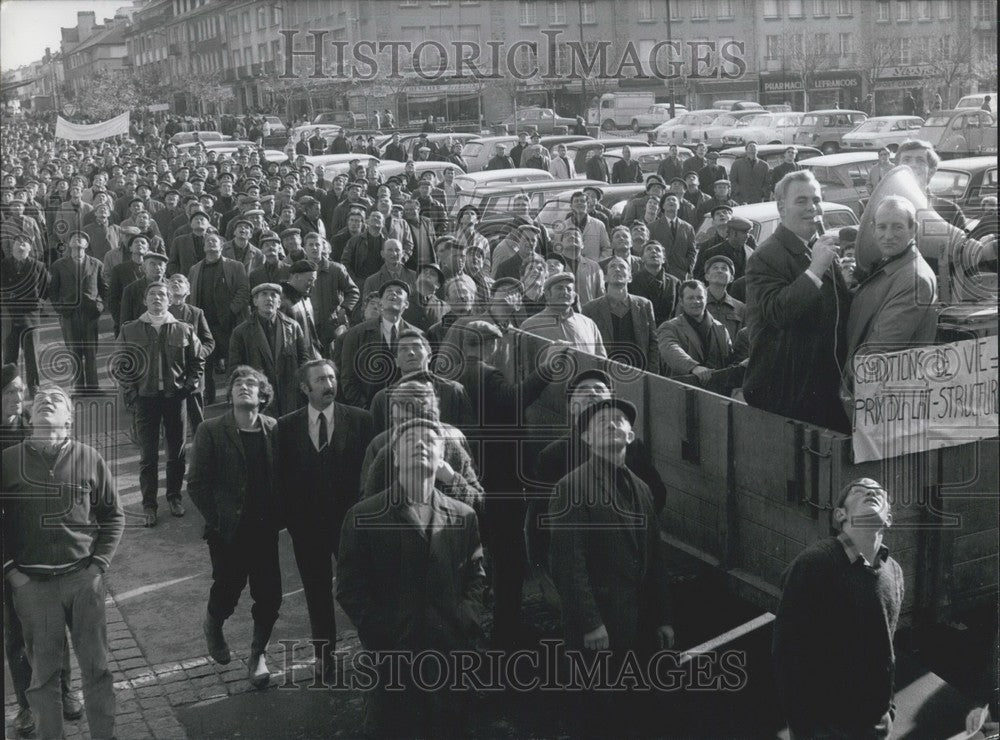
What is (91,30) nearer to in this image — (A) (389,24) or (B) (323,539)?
(A) (389,24)

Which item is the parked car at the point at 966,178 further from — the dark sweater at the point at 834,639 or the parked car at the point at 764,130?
the parked car at the point at 764,130

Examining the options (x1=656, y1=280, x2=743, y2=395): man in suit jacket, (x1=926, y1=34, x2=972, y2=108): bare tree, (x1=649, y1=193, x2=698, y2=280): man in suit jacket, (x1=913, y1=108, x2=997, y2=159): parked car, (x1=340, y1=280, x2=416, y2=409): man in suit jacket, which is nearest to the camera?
(x1=656, y1=280, x2=743, y2=395): man in suit jacket

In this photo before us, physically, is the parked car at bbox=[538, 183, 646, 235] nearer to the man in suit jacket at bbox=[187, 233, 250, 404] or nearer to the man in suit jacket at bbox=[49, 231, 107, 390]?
the man in suit jacket at bbox=[187, 233, 250, 404]

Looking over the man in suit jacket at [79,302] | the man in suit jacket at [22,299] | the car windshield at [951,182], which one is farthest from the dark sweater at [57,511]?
the car windshield at [951,182]

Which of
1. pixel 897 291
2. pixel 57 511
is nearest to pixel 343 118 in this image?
pixel 57 511

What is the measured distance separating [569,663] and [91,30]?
256 inches

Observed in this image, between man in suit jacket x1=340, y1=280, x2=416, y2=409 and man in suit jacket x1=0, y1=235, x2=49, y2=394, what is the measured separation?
461 cm

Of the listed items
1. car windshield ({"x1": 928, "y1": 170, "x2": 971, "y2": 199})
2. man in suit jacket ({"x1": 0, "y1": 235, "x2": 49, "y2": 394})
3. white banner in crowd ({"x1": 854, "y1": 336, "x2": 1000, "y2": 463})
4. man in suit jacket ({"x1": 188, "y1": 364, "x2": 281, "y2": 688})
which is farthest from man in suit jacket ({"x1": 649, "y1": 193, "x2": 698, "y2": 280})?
white banner in crowd ({"x1": 854, "y1": 336, "x2": 1000, "y2": 463})

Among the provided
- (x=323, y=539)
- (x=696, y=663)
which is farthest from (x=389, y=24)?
(x=696, y=663)

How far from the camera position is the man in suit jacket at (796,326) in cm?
583

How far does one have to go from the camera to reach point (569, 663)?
5828 millimetres

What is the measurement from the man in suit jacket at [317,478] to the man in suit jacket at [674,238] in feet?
22.1

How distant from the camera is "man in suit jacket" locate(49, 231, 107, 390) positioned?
12.3 m

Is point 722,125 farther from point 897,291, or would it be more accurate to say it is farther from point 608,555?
point 608,555
